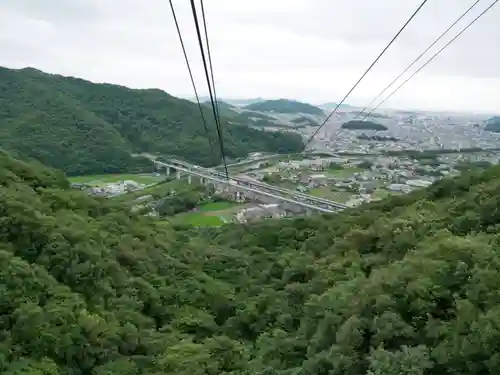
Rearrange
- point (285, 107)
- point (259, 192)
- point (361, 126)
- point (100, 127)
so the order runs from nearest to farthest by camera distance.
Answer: point (259, 192), point (100, 127), point (361, 126), point (285, 107)

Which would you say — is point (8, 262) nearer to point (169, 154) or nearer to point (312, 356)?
point (312, 356)

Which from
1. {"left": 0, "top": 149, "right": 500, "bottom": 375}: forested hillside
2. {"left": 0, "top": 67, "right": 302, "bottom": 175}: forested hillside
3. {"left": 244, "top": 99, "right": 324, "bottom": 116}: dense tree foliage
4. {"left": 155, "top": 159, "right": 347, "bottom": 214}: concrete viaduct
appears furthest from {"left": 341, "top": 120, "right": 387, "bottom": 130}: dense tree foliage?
{"left": 0, "top": 149, "right": 500, "bottom": 375}: forested hillside

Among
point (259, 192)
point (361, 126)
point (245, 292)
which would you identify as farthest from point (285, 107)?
point (245, 292)

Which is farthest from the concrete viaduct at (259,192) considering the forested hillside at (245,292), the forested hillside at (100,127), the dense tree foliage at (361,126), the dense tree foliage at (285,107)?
the dense tree foliage at (285,107)

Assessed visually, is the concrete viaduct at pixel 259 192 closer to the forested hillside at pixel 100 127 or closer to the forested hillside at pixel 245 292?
the forested hillside at pixel 100 127

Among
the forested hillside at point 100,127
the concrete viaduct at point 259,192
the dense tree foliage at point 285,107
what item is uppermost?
the dense tree foliage at point 285,107

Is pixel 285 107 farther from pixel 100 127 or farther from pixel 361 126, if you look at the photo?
pixel 100 127

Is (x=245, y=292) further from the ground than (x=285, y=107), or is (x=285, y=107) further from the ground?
(x=285, y=107)
